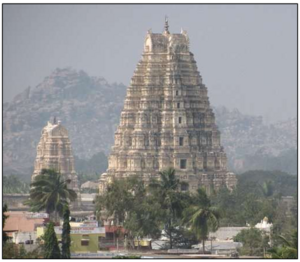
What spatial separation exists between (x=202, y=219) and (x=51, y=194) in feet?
43.2

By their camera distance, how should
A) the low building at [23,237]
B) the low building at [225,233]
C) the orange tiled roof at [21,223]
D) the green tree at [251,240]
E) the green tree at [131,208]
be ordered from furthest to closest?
the low building at [225,233] < the orange tiled roof at [21,223] < the green tree at [131,208] < the low building at [23,237] < the green tree at [251,240]

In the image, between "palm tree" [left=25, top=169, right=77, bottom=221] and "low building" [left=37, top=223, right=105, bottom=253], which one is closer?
"low building" [left=37, top=223, right=105, bottom=253]

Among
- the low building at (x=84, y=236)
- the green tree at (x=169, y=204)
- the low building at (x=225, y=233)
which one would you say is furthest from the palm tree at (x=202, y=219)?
the low building at (x=225, y=233)

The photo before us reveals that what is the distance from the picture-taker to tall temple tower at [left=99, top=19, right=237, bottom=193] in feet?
412

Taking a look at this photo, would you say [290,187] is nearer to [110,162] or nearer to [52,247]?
[110,162]

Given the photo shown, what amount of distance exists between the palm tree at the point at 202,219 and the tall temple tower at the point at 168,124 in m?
33.0

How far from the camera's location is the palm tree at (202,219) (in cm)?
8950

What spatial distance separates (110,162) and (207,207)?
122ft

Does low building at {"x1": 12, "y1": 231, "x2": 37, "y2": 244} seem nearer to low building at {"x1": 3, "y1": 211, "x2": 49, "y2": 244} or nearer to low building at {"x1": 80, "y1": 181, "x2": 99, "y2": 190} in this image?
low building at {"x1": 3, "y1": 211, "x2": 49, "y2": 244}

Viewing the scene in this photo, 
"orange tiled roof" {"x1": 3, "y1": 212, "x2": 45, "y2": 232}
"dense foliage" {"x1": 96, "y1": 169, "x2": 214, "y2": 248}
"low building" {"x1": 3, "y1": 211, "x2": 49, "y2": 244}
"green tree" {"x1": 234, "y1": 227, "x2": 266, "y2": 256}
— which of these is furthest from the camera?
"orange tiled roof" {"x1": 3, "y1": 212, "x2": 45, "y2": 232}

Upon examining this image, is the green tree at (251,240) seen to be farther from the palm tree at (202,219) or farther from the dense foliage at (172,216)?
the palm tree at (202,219)

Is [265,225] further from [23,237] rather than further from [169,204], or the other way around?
[23,237]

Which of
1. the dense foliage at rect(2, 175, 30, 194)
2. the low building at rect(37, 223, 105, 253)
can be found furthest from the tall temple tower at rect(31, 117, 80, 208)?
the low building at rect(37, 223, 105, 253)

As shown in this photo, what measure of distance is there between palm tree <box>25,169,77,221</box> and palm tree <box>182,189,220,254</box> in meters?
10.2
